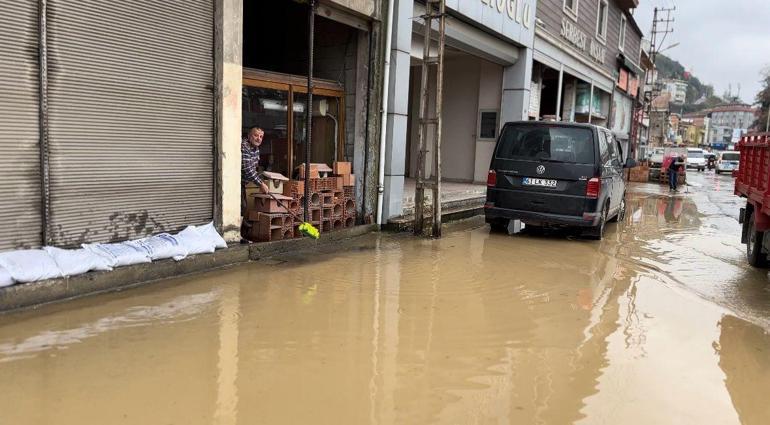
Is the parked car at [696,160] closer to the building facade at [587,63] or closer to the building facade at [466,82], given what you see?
the building facade at [587,63]

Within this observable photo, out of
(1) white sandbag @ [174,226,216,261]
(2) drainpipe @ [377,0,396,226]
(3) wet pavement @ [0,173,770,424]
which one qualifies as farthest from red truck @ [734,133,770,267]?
(1) white sandbag @ [174,226,216,261]

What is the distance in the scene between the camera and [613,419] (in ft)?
10.9

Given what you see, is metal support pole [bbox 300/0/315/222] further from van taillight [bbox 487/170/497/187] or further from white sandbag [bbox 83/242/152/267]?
van taillight [bbox 487/170/497/187]

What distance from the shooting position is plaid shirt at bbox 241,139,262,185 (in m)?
7.38

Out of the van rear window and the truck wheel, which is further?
the van rear window

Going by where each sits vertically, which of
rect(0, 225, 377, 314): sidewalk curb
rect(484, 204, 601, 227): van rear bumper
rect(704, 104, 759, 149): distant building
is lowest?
rect(0, 225, 377, 314): sidewalk curb

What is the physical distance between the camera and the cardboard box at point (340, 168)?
884cm

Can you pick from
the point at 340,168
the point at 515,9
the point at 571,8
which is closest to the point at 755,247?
the point at 340,168

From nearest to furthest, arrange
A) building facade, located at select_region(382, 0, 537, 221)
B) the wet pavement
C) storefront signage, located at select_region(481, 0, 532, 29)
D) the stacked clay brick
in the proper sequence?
1. the wet pavement
2. the stacked clay brick
3. building facade, located at select_region(382, 0, 537, 221)
4. storefront signage, located at select_region(481, 0, 532, 29)

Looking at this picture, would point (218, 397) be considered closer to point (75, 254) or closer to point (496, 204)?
point (75, 254)

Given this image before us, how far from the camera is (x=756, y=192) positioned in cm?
727

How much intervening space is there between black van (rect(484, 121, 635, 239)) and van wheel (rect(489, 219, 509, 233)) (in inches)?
16.4

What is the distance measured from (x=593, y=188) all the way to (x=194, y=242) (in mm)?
5841

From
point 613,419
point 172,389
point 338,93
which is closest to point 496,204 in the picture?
point 338,93
